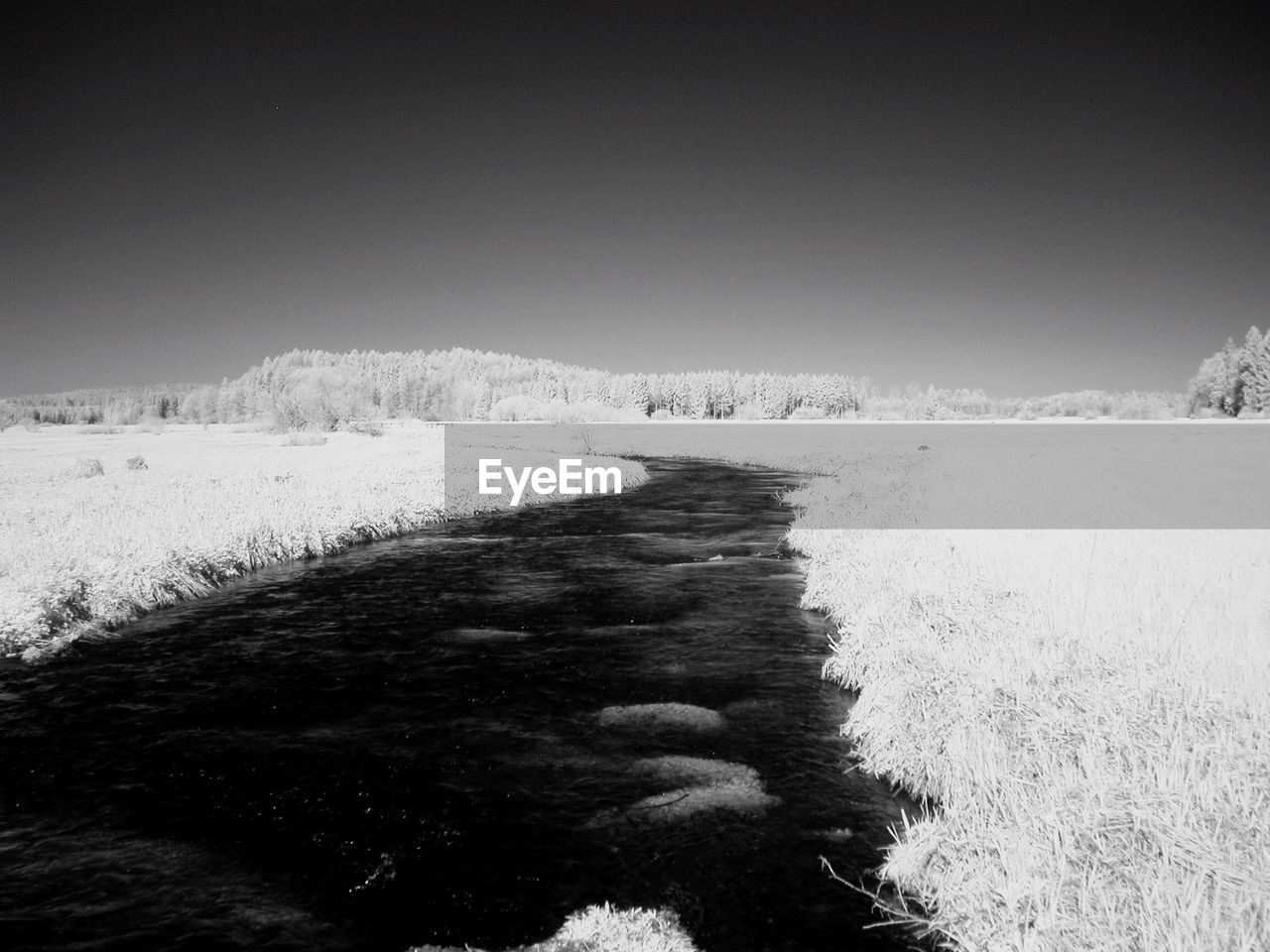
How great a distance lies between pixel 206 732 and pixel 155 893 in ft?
12.1

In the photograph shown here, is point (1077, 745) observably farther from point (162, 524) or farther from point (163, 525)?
point (162, 524)

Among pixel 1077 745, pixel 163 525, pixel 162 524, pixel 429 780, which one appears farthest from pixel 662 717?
pixel 162 524

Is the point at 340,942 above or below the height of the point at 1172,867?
below

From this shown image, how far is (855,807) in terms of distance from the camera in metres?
7.89

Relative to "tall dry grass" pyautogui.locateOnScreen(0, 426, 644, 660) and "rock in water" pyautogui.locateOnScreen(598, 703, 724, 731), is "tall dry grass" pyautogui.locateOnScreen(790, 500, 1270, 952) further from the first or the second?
"tall dry grass" pyautogui.locateOnScreen(0, 426, 644, 660)

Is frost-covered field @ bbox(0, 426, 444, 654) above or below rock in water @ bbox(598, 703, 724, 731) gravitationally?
above

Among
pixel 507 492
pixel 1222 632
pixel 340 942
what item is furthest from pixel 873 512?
pixel 340 942

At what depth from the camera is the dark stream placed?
625cm

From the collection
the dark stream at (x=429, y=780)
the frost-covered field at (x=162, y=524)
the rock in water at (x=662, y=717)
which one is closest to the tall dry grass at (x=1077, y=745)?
the dark stream at (x=429, y=780)

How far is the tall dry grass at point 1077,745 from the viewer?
513cm

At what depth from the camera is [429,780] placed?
8.56 m

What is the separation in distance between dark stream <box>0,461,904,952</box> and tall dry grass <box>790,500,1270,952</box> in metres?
0.77

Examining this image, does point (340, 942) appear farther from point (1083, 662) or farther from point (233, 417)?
point (233, 417)

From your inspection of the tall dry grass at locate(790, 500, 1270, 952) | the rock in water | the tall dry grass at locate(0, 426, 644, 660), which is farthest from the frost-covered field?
the tall dry grass at locate(790, 500, 1270, 952)
